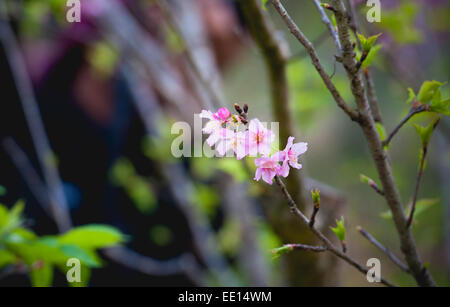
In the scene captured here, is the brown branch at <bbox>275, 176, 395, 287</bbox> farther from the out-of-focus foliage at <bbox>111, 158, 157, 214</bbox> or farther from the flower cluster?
the out-of-focus foliage at <bbox>111, 158, 157, 214</bbox>

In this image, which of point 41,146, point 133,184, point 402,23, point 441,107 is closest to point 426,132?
point 441,107

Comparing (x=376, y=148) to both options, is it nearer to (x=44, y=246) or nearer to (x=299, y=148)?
(x=299, y=148)

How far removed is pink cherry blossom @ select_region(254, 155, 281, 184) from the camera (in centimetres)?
34

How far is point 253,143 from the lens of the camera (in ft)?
1.13

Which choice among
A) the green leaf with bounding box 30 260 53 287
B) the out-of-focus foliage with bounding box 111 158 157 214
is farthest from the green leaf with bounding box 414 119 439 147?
the out-of-focus foliage with bounding box 111 158 157 214

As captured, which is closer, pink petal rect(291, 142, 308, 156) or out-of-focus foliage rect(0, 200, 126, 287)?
pink petal rect(291, 142, 308, 156)

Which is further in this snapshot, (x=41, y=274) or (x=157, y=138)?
(x=157, y=138)

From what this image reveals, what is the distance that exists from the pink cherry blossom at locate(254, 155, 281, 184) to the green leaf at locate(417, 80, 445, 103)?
198mm

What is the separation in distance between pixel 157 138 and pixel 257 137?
43.4 inches

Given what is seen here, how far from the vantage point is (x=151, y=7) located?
4.95 feet

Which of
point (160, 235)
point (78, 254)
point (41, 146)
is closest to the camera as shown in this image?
point (78, 254)

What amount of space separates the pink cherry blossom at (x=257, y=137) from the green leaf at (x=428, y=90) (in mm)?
195

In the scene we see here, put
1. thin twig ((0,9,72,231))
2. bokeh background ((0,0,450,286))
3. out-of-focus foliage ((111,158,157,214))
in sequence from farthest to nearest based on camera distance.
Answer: out-of-focus foliage ((111,158,157,214)) → bokeh background ((0,0,450,286)) → thin twig ((0,9,72,231))
